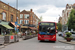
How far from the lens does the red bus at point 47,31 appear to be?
16.5m

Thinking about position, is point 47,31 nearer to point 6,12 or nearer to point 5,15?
point 5,15

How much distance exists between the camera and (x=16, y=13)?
125 feet

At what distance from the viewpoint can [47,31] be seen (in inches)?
655

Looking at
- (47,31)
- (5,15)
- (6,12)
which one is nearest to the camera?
(47,31)

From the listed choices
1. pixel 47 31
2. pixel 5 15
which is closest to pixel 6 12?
pixel 5 15

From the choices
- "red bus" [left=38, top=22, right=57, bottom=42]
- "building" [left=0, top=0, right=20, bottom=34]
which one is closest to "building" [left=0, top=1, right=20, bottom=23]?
"building" [left=0, top=0, right=20, bottom=34]

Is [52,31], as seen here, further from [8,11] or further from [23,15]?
[23,15]

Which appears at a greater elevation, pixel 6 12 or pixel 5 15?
pixel 6 12

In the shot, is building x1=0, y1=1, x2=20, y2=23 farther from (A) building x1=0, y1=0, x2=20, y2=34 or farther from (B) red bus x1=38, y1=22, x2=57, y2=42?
(B) red bus x1=38, y1=22, x2=57, y2=42

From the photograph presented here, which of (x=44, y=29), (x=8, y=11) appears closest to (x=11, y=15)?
(x=8, y=11)

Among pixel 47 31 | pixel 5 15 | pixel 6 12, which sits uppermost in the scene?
pixel 6 12

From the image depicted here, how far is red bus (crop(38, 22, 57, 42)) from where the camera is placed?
16.5 meters

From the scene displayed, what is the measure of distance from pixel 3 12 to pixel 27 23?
31.4 metres

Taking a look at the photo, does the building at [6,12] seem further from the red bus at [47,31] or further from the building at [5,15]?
the red bus at [47,31]
